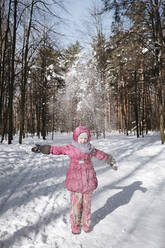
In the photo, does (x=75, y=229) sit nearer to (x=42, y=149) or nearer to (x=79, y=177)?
(x=79, y=177)

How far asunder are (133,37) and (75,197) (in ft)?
28.9

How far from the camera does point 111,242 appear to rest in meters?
2.46

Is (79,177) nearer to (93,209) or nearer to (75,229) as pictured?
(75,229)

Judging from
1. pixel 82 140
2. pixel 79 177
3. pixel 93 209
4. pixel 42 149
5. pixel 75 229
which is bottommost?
pixel 93 209

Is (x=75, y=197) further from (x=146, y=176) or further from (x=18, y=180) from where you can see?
(x=146, y=176)

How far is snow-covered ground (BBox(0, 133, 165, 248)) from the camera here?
2475 millimetres

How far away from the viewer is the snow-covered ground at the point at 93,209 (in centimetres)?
247

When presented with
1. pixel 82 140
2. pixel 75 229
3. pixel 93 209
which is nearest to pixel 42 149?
pixel 82 140

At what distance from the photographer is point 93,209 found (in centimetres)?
349

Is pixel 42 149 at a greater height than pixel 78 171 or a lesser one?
greater

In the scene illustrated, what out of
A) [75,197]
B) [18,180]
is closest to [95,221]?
[75,197]

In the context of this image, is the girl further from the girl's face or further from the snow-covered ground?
the snow-covered ground

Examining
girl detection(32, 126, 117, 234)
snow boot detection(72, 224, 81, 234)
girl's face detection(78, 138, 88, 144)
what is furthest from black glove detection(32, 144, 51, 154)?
snow boot detection(72, 224, 81, 234)

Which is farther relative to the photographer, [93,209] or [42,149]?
[93,209]
